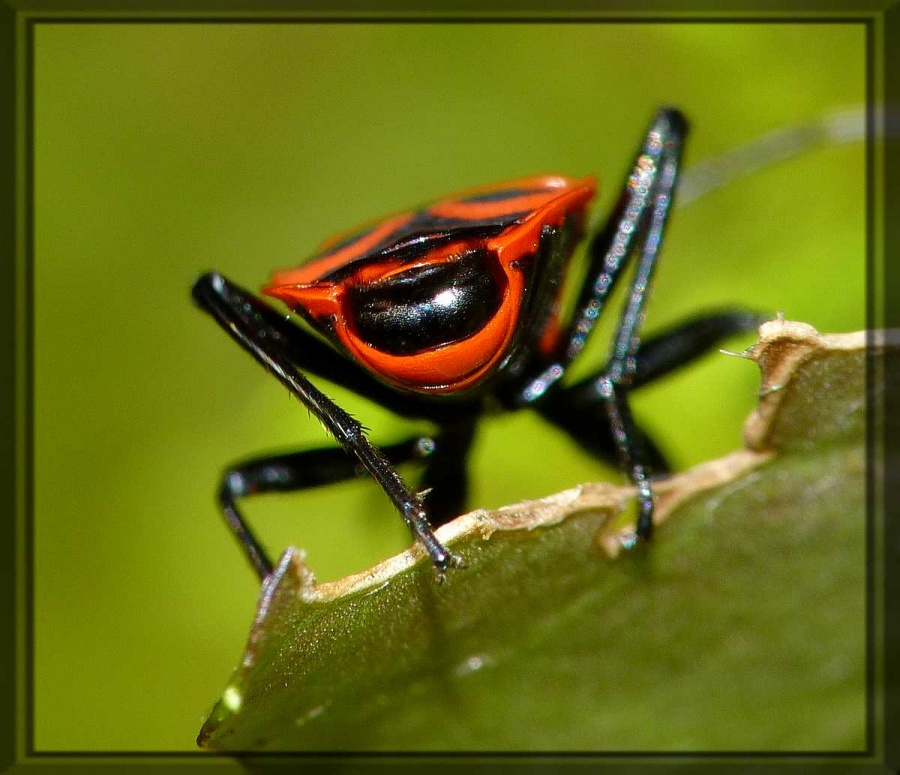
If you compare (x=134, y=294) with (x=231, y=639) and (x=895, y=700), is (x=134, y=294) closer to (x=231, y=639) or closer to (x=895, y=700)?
(x=231, y=639)

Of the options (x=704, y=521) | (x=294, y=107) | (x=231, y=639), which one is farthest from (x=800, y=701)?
(x=294, y=107)

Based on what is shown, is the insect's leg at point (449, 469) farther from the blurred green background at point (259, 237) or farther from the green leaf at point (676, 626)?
the green leaf at point (676, 626)

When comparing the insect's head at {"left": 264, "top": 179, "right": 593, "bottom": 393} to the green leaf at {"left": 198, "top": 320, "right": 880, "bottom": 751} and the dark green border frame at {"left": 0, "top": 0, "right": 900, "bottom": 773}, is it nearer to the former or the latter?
the green leaf at {"left": 198, "top": 320, "right": 880, "bottom": 751}

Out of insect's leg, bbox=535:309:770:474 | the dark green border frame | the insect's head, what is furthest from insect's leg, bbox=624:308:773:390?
the insect's head

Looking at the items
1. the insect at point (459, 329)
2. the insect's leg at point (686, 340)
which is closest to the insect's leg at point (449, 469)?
the insect at point (459, 329)
